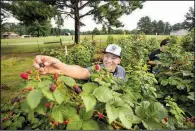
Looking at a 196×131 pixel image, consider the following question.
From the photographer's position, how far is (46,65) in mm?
1104

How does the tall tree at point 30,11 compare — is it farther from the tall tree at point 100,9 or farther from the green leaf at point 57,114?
the green leaf at point 57,114

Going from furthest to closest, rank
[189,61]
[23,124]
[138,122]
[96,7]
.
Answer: [96,7] < [189,61] < [23,124] < [138,122]

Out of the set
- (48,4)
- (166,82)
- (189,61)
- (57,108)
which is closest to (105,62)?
(166,82)

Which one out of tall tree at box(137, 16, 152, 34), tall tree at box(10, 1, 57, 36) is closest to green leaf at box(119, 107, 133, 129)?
tall tree at box(137, 16, 152, 34)

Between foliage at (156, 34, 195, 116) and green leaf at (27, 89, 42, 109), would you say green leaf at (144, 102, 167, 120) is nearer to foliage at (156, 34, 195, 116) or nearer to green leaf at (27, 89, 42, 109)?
green leaf at (27, 89, 42, 109)

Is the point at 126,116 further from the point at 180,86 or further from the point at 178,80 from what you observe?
the point at 178,80

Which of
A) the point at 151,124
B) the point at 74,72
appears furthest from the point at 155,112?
the point at 74,72

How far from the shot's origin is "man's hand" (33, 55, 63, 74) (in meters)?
1.09

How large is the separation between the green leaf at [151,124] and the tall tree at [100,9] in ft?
48.9

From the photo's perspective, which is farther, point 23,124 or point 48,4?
point 48,4

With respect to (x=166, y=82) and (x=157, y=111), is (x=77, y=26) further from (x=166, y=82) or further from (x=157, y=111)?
(x=157, y=111)

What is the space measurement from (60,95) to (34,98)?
10cm

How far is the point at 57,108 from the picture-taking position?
1002 millimetres

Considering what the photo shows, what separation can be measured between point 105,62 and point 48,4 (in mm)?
14330
